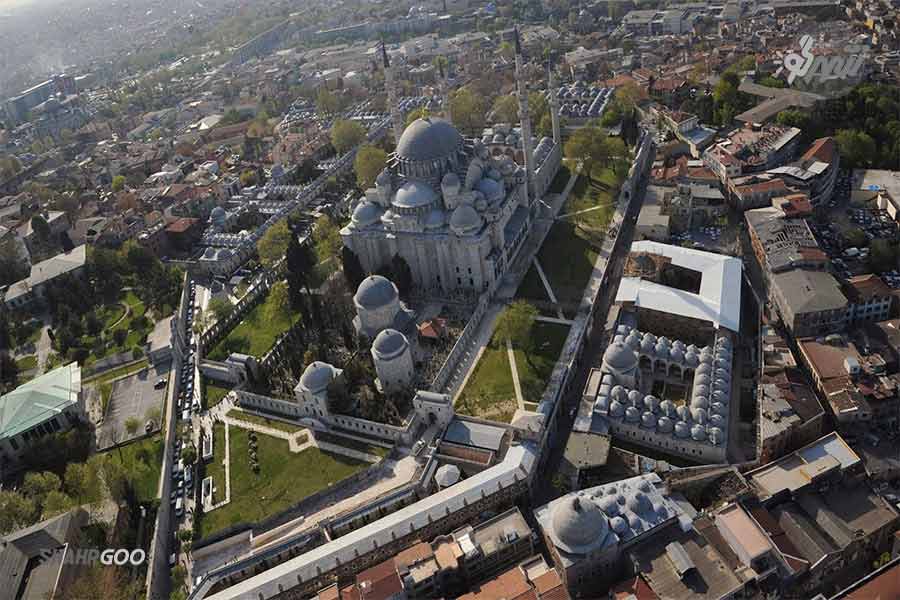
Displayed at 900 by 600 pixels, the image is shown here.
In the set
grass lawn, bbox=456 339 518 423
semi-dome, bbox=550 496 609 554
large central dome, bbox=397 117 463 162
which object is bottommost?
grass lawn, bbox=456 339 518 423

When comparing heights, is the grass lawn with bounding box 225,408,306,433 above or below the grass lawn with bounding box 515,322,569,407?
below

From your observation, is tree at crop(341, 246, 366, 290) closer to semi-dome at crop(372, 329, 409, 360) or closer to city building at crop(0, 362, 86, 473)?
semi-dome at crop(372, 329, 409, 360)

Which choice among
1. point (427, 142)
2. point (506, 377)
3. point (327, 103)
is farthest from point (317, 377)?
point (327, 103)

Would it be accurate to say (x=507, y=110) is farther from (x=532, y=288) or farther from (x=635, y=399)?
(x=635, y=399)

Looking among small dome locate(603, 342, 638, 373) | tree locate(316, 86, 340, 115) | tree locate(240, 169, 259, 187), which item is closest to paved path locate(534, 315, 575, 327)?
small dome locate(603, 342, 638, 373)

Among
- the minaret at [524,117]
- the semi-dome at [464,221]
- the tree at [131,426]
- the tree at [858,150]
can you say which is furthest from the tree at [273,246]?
the tree at [858,150]

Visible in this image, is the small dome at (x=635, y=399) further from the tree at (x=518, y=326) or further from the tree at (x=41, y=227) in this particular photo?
the tree at (x=41, y=227)
